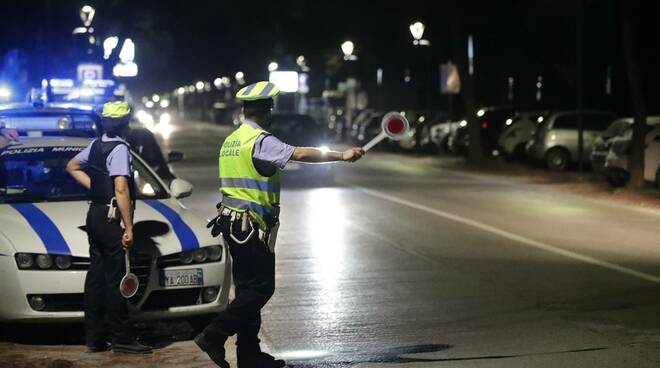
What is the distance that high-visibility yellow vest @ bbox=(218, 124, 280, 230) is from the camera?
7.21 meters

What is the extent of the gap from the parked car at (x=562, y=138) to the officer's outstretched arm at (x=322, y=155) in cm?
2419

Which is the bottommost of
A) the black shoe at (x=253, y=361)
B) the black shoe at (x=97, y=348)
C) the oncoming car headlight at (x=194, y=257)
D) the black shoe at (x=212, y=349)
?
the black shoe at (x=97, y=348)

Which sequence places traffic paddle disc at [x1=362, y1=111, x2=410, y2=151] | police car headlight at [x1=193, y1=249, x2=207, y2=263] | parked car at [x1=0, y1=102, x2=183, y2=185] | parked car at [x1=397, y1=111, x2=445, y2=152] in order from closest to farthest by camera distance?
1. traffic paddle disc at [x1=362, y1=111, x2=410, y2=151]
2. police car headlight at [x1=193, y1=249, x2=207, y2=263]
3. parked car at [x1=0, y1=102, x2=183, y2=185]
4. parked car at [x1=397, y1=111, x2=445, y2=152]

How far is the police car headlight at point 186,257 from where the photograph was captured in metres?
8.72

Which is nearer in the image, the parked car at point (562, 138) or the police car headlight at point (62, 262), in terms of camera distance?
the police car headlight at point (62, 262)

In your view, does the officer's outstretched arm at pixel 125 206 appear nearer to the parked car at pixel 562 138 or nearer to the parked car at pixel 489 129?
the parked car at pixel 562 138

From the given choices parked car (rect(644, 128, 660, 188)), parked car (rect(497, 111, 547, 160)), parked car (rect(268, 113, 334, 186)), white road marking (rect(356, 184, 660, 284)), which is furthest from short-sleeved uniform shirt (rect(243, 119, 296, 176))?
parked car (rect(497, 111, 547, 160))

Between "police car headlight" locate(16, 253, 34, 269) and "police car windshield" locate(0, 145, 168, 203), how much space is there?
1.54m

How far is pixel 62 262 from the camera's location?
8.48 m

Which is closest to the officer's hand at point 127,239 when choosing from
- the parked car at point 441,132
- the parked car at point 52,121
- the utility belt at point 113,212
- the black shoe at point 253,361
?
the utility belt at point 113,212

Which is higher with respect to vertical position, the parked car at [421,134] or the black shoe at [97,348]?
the parked car at [421,134]

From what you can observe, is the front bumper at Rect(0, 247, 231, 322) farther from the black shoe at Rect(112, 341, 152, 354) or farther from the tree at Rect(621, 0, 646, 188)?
the tree at Rect(621, 0, 646, 188)

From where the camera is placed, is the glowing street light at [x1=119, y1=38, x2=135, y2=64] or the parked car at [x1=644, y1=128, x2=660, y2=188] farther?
the glowing street light at [x1=119, y1=38, x2=135, y2=64]

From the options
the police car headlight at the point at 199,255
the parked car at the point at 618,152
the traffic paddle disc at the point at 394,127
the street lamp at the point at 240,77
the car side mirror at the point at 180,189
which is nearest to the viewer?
the traffic paddle disc at the point at 394,127
